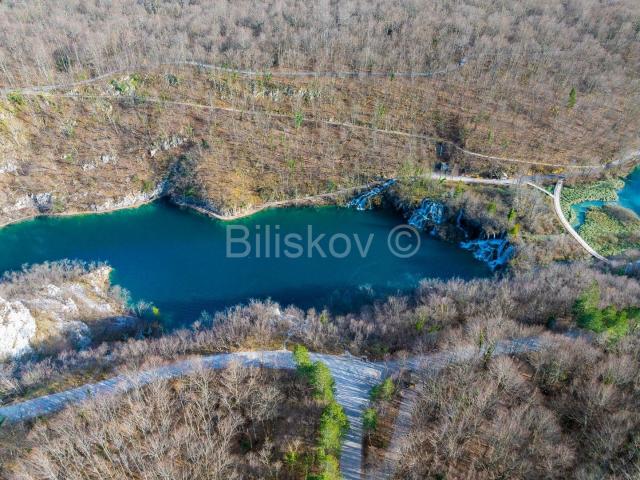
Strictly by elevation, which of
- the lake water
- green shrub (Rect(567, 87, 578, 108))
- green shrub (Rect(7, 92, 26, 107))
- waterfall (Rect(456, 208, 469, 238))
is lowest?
the lake water

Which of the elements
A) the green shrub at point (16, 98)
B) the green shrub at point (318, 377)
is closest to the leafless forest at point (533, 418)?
the green shrub at point (318, 377)

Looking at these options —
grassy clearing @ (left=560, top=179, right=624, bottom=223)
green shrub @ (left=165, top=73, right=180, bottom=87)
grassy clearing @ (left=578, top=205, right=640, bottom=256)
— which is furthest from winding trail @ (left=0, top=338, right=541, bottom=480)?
green shrub @ (left=165, top=73, right=180, bottom=87)

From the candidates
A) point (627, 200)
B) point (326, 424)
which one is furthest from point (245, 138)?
point (627, 200)

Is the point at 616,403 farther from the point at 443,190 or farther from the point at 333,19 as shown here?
the point at 333,19

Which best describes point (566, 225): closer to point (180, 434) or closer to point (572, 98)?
point (572, 98)

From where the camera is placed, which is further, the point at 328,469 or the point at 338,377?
the point at 338,377

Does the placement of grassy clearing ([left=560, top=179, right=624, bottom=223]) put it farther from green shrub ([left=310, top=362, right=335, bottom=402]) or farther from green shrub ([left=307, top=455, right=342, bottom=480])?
green shrub ([left=307, top=455, right=342, bottom=480])
